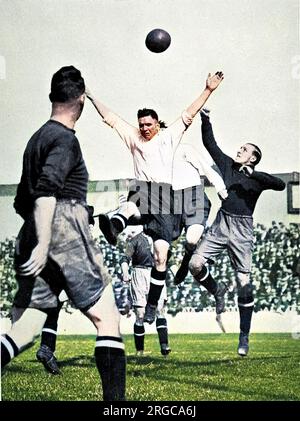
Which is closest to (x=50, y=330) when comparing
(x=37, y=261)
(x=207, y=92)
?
(x=37, y=261)

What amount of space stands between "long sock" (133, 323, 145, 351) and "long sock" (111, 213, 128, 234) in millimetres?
684

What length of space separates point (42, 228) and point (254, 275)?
5.02ft

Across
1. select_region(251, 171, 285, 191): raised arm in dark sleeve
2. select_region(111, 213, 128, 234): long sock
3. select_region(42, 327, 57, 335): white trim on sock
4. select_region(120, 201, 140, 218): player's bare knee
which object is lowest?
select_region(42, 327, 57, 335): white trim on sock

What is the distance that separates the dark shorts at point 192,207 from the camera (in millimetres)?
Result: 6551

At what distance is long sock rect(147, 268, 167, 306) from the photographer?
6.50 meters

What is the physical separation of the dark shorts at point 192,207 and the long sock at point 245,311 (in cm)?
61

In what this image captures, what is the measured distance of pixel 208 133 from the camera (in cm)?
650

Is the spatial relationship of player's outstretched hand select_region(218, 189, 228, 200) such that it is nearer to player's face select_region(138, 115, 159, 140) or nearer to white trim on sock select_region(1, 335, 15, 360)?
player's face select_region(138, 115, 159, 140)

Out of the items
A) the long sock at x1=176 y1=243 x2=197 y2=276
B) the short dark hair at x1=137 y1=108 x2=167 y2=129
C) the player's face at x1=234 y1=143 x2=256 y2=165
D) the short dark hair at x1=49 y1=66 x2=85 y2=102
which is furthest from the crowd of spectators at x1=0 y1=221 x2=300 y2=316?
→ the short dark hair at x1=49 y1=66 x2=85 y2=102

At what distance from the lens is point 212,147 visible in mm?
6531

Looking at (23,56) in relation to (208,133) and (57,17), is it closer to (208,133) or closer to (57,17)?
(57,17)

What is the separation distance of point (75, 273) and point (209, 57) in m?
1.78

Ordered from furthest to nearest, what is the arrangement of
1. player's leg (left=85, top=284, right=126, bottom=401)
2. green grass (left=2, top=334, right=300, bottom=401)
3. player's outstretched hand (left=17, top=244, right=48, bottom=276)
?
green grass (left=2, top=334, right=300, bottom=401), player's outstretched hand (left=17, top=244, right=48, bottom=276), player's leg (left=85, top=284, right=126, bottom=401)
